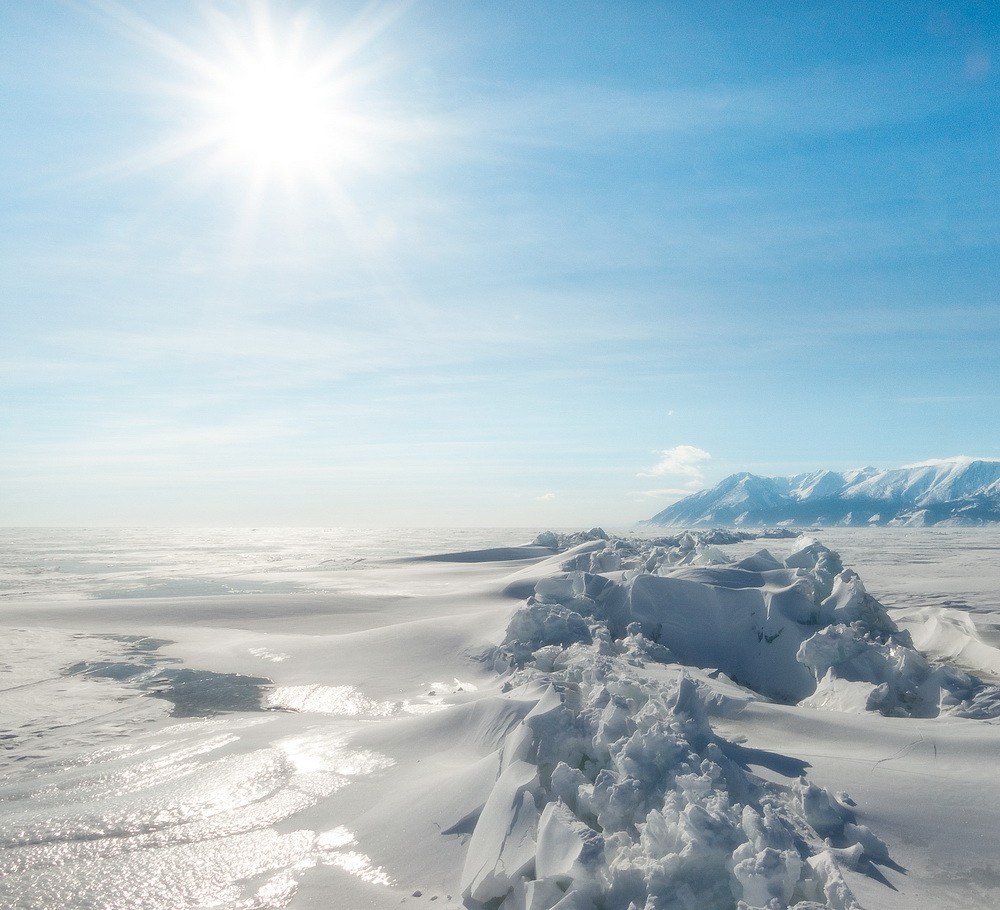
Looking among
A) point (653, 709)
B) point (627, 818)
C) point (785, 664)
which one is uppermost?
point (653, 709)

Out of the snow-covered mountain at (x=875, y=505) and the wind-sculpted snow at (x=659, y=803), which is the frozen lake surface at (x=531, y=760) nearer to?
the wind-sculpted snow at (x=659, y=803)

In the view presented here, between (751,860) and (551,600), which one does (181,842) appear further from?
(551,600)

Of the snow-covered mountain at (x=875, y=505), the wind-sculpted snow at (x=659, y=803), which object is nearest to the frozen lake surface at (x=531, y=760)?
the wind-sculpted snow at (x=659, y=803)

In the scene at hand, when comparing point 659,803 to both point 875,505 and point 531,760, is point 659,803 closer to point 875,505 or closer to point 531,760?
point 531,760

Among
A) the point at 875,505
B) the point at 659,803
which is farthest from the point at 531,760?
the point at 875,505

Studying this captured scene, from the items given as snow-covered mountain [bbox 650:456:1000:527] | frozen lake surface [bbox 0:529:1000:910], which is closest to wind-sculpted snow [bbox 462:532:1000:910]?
frozen lake surface [bbox 0:529:1000:910]

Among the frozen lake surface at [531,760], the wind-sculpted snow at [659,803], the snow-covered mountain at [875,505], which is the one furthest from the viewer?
the snow-covered mountain at [875,505]

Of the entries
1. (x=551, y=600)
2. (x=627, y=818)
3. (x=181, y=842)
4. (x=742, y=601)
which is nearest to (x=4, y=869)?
(x=181, y=842)

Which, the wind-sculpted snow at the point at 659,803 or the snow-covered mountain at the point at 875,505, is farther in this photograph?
the snow-covered mountain at the point at 875,505
